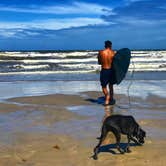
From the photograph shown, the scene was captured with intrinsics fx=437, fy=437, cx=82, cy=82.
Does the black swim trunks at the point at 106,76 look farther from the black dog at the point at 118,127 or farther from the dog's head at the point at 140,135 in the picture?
the black dog at the point at 118,127

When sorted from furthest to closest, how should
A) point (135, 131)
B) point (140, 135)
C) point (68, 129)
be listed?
point (68, 129)
point (140, 135)
point (135, 131)

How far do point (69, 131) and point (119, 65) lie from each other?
385 centimetres

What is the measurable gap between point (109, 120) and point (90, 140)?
1.09 m

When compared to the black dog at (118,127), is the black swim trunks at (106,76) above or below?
above

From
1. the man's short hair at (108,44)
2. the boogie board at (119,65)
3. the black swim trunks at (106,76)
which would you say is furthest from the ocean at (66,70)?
the man's short hair at (108,44)

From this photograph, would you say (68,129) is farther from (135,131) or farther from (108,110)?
(108,110)

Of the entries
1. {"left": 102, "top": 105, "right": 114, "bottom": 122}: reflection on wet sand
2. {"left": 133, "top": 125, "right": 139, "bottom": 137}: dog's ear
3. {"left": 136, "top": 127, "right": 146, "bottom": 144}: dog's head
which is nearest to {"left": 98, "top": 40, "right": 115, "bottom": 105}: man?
{"left": 102, "top": 105, "right": 114, "bottom": 122}: reflection on wet sand

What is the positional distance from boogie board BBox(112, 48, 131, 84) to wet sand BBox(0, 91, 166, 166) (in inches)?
27.9

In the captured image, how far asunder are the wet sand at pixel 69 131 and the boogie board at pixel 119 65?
27.9 inches

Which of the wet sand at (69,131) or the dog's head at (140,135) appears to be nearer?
the wet sand at (69,131)

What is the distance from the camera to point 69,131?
788 centimetres

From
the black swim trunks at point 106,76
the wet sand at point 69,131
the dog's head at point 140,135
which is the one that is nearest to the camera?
the wet sand at point 69,131

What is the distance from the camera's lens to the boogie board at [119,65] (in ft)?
36.9

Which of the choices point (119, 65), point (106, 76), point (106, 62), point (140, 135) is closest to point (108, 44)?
point (106, 62)
